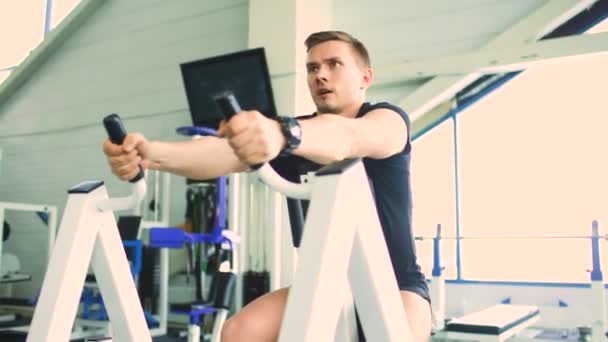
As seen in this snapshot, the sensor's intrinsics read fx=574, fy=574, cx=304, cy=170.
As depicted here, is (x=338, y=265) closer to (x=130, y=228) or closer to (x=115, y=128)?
(x=115, y=128)

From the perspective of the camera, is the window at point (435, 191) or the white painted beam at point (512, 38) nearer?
the white painted beam at point (512, 38)

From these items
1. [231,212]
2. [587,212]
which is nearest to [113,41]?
[231,212]

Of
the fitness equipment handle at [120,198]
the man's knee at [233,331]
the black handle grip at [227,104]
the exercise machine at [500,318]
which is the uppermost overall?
the black handle grip at [227,104]

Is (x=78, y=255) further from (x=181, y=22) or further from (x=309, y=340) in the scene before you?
(x=181, y=22)

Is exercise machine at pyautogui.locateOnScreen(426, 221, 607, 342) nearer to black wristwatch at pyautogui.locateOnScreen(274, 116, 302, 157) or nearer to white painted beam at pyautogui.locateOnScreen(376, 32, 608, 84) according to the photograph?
white painted beam at pyautogui.locateOnScreen(376, 32, 608, 84)

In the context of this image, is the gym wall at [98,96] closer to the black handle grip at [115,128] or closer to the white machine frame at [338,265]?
the black handle grip at [115,128]

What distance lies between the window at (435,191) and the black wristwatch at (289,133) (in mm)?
3758

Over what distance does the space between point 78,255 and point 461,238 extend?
3567mm

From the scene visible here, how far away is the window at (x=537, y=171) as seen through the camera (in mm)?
4090

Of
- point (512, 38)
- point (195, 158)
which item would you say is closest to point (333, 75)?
point (195, 158)

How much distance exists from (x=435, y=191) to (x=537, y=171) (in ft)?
2.59

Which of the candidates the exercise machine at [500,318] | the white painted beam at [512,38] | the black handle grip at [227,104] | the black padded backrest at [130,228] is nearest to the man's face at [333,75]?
the black handle grip at [227,104]

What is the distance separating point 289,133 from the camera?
3.05 feet

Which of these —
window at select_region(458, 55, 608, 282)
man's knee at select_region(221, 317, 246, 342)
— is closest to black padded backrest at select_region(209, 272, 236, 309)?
window at select_region(458, 55, 608, 282)
